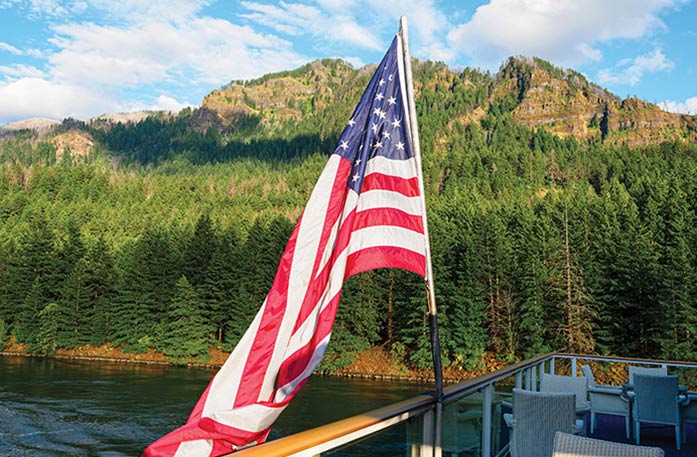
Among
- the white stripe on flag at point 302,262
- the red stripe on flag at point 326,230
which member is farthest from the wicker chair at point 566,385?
the white stripe on flag at point 302,262

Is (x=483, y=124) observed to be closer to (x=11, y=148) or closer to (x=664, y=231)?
(x=664, y=231)

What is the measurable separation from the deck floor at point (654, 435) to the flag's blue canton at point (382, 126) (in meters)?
5.14

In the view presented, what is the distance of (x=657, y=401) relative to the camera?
21.3ft

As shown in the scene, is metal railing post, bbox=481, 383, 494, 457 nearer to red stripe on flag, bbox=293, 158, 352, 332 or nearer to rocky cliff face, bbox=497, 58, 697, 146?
red stripe on flag, bbox=293, 158, 352, 332

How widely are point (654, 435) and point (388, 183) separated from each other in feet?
19.5

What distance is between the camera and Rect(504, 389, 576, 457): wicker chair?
4656mm

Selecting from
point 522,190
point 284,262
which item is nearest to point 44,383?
point 284,262

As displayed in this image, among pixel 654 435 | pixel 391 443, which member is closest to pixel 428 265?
pixel 391 443

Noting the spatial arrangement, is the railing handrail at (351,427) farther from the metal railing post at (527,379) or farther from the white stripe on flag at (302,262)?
the metal railing post at (527,379)

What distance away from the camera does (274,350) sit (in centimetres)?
284

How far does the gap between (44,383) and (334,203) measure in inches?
1163

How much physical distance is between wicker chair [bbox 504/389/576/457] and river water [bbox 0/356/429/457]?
14234mm

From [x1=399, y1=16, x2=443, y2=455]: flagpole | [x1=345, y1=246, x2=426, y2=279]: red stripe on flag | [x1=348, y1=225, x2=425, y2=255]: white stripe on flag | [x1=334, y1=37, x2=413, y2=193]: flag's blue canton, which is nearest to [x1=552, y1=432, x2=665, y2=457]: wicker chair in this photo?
[x1=399, y1=16, x2=443, y2=455]: flagpole

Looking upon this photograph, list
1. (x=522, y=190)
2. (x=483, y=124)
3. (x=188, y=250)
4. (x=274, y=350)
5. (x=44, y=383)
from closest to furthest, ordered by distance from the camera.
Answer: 1. (x=274, y=350)
2. (x=44, y=383)
3. (x=188, y=250)
4. (x=522, y=190)
5. (x=483, y=124)
